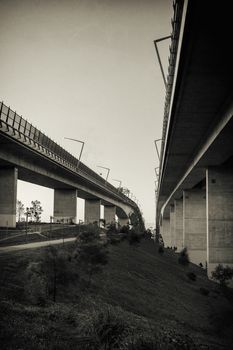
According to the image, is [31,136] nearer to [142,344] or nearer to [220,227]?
[220,227]

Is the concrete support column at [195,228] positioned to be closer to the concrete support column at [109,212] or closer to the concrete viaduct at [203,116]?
the concrete viaduct at [203,116]

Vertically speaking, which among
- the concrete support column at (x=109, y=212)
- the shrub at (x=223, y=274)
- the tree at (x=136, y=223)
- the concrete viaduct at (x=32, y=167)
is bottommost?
the shrub at (x=223, y=274)

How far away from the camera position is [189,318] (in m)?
20.8

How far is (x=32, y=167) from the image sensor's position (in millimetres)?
41562

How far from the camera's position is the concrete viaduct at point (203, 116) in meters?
12.9

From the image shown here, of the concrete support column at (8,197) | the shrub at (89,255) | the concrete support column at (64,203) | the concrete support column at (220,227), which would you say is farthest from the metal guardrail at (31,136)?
the concrete support column at (220,227)

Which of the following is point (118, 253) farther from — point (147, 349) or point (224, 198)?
point (147, 349)

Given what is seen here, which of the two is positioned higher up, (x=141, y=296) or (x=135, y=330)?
(x=135, y=330)

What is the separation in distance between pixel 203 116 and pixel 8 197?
2309cm

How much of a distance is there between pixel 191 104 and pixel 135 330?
43.7 ft

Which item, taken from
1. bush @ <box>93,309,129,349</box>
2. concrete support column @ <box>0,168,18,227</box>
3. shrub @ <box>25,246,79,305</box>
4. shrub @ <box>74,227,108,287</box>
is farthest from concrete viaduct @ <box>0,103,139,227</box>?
bush @ <box>93,309,129,349</box>

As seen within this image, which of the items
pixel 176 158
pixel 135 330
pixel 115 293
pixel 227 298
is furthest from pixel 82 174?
pixel 135 330

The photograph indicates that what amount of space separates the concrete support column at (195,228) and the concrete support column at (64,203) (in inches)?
741

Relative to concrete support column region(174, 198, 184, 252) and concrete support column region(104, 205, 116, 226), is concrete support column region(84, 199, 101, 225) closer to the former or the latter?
concrete support column region(174, 198, 184, 252)
